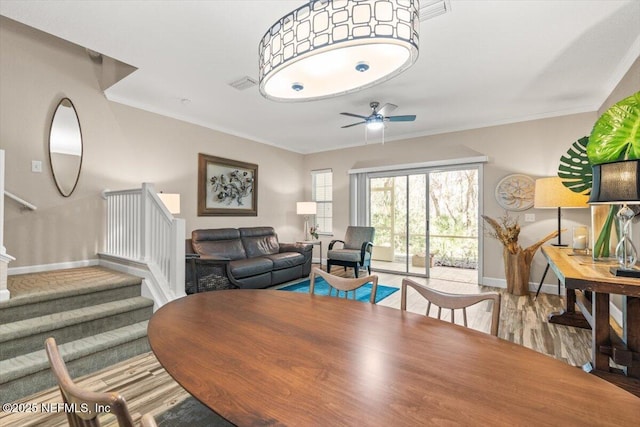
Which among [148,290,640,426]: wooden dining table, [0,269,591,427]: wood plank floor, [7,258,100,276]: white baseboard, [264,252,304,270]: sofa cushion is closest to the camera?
[148,290,640,426]: wooden dining table

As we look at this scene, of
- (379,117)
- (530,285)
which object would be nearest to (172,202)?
(379,117)

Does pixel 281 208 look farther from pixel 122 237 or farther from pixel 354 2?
pixel 354 2

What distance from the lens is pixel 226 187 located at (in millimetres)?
5344

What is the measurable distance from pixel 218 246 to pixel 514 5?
4.46m

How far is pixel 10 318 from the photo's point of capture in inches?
88.9

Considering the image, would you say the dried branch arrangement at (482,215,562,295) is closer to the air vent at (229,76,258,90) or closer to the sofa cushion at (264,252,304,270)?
the sofa cushion at (264,252,304,270)

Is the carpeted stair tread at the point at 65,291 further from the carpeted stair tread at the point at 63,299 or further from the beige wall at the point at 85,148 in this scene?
the beige wall at the point at 85,148

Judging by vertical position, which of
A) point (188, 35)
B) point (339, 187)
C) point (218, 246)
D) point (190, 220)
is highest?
point (188, 35)

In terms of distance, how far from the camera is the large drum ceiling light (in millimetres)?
1127

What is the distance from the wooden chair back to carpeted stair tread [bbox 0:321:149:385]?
1855 mm

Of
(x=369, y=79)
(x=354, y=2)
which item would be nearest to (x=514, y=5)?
(x=369, y=79)

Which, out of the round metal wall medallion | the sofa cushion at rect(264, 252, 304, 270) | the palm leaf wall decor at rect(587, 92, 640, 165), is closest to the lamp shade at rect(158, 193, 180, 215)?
the sofa cushion at rect(264, 252, 304, 270)

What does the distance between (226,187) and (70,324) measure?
10.8 feet

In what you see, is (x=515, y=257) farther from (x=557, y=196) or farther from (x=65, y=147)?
(x=65, y=147)
